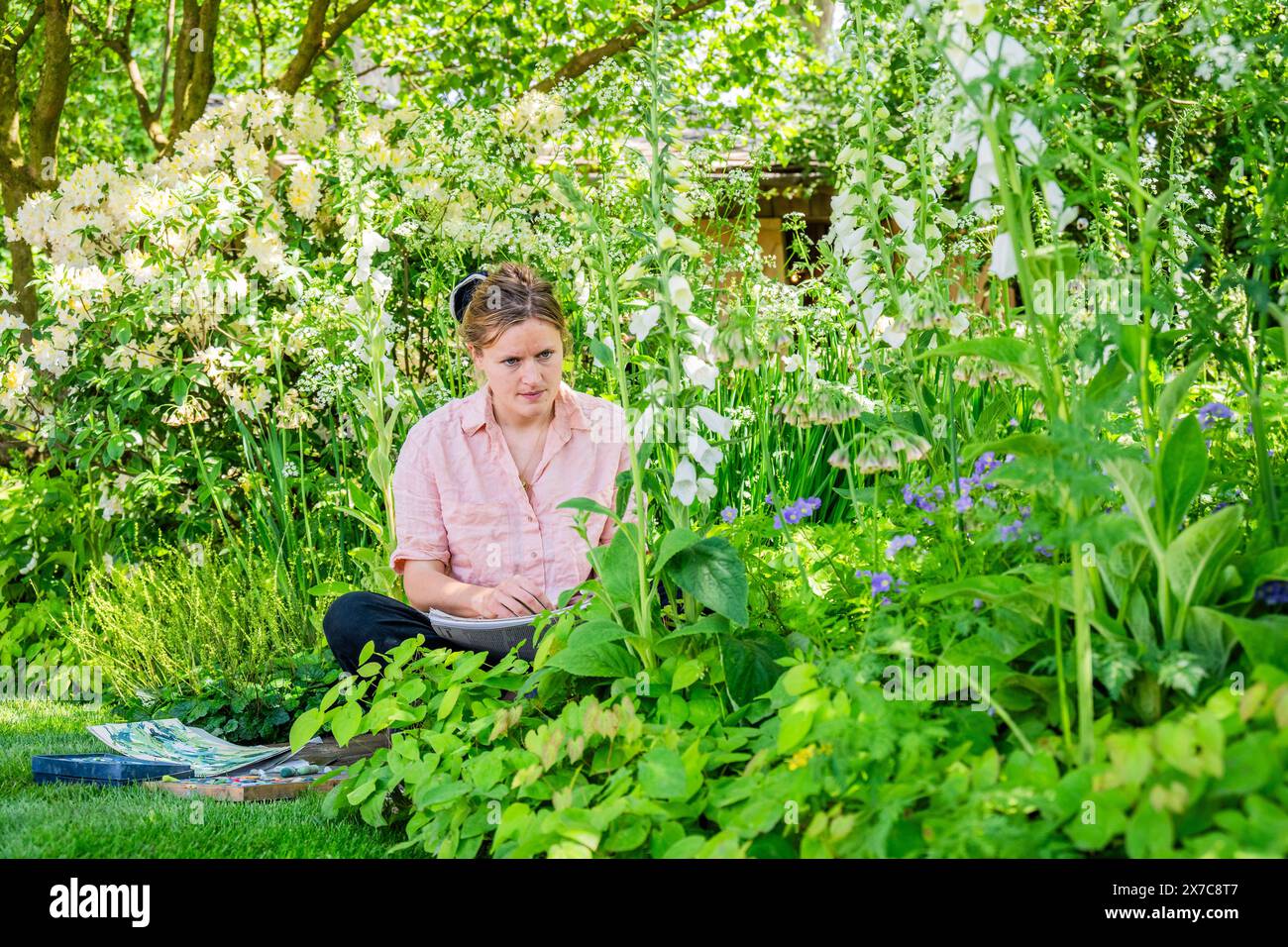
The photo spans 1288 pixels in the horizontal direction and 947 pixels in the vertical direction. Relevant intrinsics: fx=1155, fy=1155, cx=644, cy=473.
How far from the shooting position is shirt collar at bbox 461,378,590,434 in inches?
124

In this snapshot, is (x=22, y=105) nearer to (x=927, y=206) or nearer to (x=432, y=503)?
(x=432, y=503)

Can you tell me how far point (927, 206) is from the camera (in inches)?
103

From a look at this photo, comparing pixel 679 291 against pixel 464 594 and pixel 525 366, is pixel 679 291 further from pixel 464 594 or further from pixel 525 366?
pixel 464 594

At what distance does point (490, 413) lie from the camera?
3178 millimetres

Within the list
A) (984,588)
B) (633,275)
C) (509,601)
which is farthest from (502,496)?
(984,588)

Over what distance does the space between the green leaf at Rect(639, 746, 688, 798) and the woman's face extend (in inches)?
52.4

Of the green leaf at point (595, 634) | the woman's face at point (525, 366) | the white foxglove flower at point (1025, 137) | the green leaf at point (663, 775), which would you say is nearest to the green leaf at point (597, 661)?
the green leaf at point (595, 634)

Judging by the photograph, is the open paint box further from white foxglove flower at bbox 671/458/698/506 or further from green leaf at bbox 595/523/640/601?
white foxglove flower at bbox 671/458/698/506

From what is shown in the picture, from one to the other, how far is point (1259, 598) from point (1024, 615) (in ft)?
1.12

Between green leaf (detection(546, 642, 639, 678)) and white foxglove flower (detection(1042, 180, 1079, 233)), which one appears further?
green leaf (detection(546, 642, 639, 678))

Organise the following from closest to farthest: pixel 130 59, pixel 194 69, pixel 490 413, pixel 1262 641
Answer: pixel 1262 641, pixel 490 413, pixel 194 69, pixel 130 59

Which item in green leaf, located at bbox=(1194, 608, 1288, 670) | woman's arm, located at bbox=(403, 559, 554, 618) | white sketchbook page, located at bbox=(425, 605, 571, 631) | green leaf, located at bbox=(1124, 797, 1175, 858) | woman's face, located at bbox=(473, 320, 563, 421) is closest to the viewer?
green leaf, located at bbox=(1124, 797, 1175, 858)

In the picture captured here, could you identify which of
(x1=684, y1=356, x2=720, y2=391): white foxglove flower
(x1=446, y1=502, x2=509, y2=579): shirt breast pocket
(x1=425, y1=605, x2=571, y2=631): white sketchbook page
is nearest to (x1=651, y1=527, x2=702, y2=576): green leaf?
(x1=684, y1=356, x2=720, y2=391): white foxglove flower

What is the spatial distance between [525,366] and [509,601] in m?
0.61
